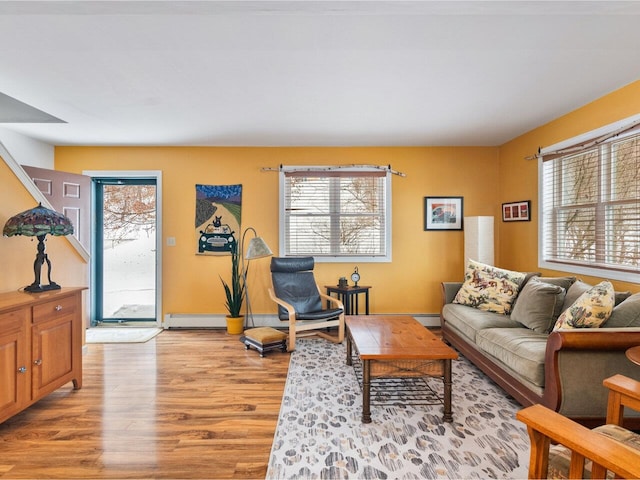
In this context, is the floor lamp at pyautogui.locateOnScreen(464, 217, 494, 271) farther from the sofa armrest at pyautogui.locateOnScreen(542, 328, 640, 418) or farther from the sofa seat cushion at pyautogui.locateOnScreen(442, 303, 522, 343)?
the sofa armrest at pyautogui.locateOnScreen(542, 328, 640, 418)

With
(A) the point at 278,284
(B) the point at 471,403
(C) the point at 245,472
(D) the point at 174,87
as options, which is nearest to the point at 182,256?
(A) the point at 278,284

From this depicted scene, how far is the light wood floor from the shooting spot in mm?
1940

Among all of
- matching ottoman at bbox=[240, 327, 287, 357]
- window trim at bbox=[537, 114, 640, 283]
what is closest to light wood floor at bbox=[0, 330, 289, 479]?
matching ottoman at bbox=[240, 327, 287, 357]

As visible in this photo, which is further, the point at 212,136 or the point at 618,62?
the point at 212,136

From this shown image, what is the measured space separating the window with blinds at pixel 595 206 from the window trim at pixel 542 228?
0.9 inches

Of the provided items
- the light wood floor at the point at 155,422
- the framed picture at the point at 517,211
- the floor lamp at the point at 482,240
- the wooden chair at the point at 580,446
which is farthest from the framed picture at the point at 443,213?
the wooden chair at the point at 580,446

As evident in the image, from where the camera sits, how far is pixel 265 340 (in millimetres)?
3672

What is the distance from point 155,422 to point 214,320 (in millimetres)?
2468

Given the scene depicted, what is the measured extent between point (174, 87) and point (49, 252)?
194 centimetres

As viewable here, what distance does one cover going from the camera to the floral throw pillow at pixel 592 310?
230 centimetres

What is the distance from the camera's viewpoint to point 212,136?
430 centimetres

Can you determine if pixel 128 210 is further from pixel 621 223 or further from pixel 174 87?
pixel 621 223

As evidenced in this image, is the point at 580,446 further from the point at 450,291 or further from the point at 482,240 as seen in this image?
the point at 482,240

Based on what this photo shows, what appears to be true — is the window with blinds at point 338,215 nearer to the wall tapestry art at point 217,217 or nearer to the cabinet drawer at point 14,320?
the wall tapestry art at point 217,217
